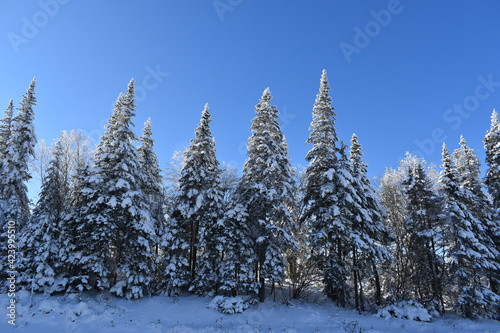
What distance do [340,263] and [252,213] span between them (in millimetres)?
7418

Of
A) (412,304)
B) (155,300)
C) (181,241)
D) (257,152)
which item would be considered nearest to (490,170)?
(412,304)

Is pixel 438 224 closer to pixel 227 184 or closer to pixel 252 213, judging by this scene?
pixel 252 213

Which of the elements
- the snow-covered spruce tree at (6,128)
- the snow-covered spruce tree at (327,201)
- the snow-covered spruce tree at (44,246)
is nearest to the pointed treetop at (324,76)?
the snow-covered spruce tree at (327,201)

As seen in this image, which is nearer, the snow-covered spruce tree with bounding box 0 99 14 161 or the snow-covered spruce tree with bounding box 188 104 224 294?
the snow-covered spruce tree with bounding box 188 104 224 294

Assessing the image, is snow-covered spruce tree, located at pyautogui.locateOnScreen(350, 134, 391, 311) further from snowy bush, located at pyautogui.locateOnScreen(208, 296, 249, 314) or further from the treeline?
snowy bush, located at pyautogui.locateOnScreen(208, 296, 249, 314)

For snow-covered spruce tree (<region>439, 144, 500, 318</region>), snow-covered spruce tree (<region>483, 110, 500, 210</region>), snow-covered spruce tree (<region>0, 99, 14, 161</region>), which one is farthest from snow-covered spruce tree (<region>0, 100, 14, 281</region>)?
snow-covered spruce tree (<region>483, 110, 500, 210</region>)

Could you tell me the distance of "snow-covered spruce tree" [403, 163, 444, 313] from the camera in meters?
21.3

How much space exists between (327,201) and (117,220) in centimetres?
1603

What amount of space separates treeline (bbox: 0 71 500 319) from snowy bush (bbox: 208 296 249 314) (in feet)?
3.40

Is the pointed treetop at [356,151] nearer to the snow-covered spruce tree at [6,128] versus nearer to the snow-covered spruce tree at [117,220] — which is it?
the snow-covered spruce tree at [117,220]

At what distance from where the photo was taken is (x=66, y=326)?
12.4 metres

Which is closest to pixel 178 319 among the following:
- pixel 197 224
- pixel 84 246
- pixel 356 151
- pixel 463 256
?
pixel 197 224

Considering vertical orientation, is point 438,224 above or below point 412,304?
above

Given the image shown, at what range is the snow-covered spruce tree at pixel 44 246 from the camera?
17.2 metres
